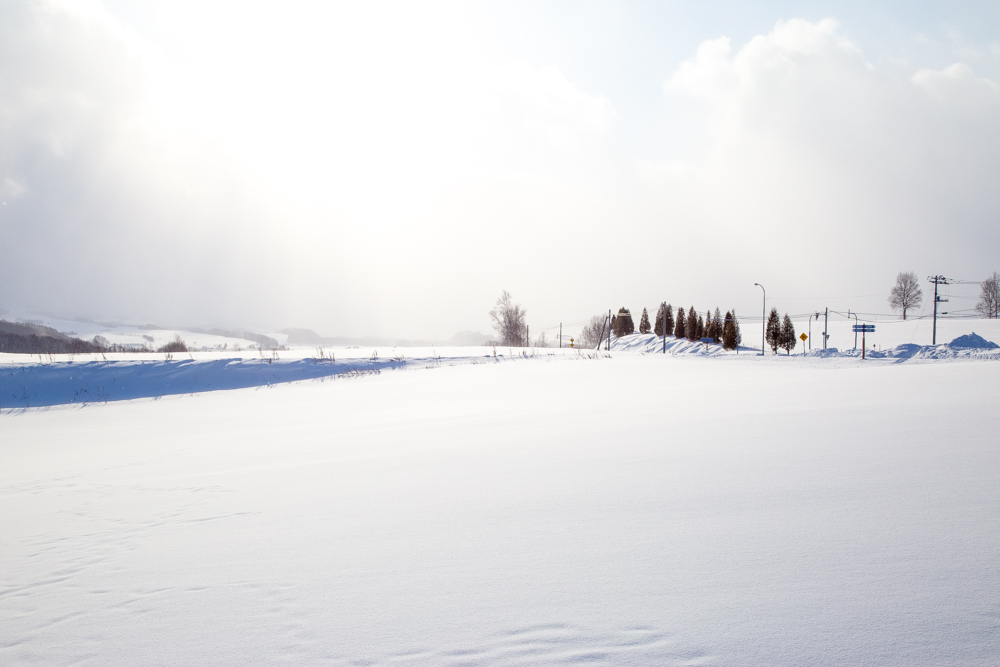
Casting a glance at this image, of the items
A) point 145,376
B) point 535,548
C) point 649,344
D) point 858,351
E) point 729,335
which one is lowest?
point 145,376

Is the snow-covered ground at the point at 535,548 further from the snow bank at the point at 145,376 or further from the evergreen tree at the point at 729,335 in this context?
the evergreen tree at the point at 729,335

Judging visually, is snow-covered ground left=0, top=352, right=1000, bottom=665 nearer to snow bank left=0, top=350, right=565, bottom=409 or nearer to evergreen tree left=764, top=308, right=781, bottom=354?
snow bank left=0, top=350, right=565, bottom=409

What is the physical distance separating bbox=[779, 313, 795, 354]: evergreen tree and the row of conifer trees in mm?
5030

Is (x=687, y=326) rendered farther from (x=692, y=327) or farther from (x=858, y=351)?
(x=858, y=351)

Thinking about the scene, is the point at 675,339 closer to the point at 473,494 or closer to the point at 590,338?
the point at 590,338

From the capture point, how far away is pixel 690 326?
68.6 meters

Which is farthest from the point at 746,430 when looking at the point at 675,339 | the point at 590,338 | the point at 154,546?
the point at 590,338

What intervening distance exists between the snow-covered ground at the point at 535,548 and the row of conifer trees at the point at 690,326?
5224 centimetres

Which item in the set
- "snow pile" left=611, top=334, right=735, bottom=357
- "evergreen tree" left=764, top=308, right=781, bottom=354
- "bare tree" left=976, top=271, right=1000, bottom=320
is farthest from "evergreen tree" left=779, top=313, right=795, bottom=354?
"bare tree" left=976, top=271, right=1000, bottom=320

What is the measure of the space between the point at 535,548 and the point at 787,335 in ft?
211

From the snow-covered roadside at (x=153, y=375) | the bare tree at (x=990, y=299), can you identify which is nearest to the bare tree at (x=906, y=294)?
the bare tree at (x=990, y=299)

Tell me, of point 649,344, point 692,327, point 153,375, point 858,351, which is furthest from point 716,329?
point 153,375

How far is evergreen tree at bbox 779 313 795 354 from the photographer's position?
57.3 metres

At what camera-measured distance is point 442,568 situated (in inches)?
95.0
